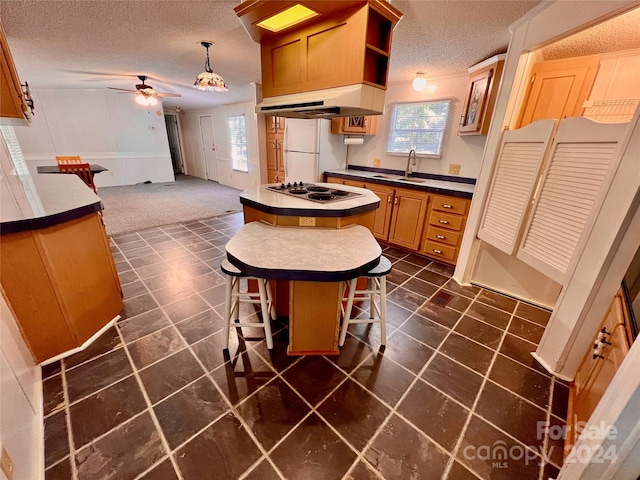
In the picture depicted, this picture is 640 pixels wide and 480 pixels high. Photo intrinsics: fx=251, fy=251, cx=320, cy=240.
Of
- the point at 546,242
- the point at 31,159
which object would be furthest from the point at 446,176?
the point at 31,159

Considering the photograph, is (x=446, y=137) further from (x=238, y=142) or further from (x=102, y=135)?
(x=102, y=135)

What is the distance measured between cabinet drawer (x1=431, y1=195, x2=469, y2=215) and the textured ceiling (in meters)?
1.39

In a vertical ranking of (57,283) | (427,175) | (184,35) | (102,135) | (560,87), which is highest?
(184,35)

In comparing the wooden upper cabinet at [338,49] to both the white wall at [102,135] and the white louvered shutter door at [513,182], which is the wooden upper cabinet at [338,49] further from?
the white wall at [102,135]

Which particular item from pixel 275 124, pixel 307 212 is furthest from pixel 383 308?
pixel 275 124

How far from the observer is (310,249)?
4.69 ft

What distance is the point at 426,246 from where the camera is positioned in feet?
10.3

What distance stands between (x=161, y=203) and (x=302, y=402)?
17.7 ft

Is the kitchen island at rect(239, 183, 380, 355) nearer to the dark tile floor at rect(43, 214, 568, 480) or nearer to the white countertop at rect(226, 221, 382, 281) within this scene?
the white countertop at rect(226, 221, 382, 281)

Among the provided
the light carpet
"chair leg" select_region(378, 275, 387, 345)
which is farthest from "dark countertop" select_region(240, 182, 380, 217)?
the light carpet

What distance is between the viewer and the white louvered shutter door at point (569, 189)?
1458 mm

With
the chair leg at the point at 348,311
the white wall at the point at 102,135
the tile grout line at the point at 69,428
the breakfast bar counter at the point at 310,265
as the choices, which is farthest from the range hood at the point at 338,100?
the white wall at the point at 102,135

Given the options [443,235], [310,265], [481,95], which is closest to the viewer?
[310,265]

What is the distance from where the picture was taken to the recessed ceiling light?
1.56 metres
